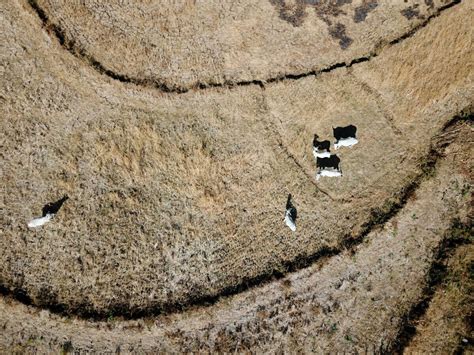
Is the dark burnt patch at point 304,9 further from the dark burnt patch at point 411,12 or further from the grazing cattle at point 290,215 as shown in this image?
the grazing cattle at point 290,215

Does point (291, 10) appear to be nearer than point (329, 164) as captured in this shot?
Yes

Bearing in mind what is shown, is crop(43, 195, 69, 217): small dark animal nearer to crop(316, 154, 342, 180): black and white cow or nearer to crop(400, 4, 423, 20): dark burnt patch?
crop(316, 154, 342, 180): black and white cow

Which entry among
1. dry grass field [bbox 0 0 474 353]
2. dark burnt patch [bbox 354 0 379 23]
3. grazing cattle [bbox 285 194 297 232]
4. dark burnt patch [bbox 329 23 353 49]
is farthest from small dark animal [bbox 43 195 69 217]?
dark burnt patch [bbox 354 0 379 23]

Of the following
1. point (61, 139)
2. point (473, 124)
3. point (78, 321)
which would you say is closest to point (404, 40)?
point (473, 124)

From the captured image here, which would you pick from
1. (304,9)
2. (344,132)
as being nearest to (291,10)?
(304,9)

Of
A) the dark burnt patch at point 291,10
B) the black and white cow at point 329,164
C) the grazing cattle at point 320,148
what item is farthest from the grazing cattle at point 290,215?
the dark burnt patch at point 291,10

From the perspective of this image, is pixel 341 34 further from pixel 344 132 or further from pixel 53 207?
pixel 53 207
